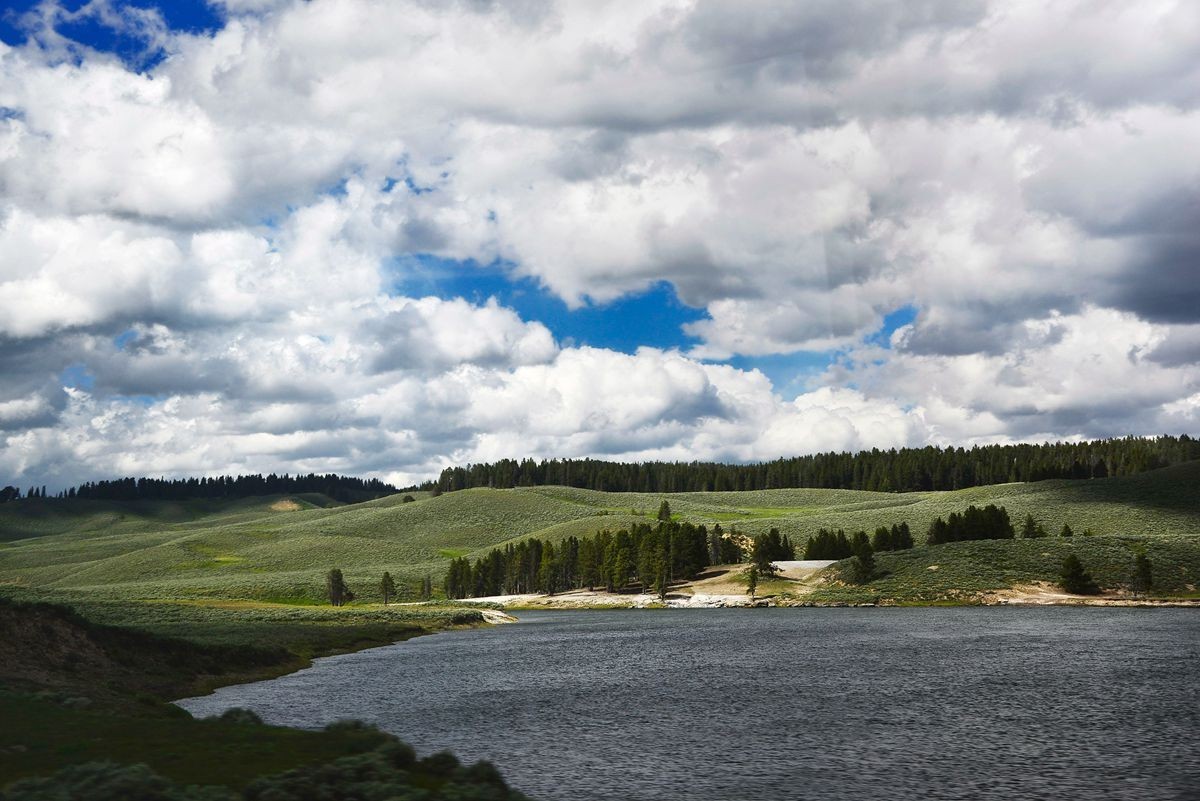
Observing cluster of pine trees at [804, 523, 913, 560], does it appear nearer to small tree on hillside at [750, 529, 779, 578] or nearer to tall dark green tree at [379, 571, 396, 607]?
small tree on hillside at [750, 529, 779, 578]

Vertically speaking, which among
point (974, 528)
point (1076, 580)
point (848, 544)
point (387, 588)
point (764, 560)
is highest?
point (974, 528)

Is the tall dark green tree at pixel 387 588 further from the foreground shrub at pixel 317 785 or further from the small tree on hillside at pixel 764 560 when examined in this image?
the foreground shrub at pixel 317 785

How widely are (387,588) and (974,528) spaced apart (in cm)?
11355

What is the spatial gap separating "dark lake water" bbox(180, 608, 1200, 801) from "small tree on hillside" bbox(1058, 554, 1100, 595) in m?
40.8

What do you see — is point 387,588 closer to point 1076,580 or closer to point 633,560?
point 633,560

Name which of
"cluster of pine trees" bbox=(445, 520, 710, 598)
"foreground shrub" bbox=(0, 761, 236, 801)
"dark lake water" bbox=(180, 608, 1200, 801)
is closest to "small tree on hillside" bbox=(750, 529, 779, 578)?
"cluster of pine trees" bbox=(445, 520, 710, 598)

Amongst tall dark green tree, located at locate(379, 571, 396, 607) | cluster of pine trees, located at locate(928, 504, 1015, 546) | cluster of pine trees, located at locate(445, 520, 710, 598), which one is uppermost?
cluster of pine trees, located at locate(928, 504, 1015, 546)

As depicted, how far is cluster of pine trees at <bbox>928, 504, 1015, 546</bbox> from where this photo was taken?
17450 centimetres

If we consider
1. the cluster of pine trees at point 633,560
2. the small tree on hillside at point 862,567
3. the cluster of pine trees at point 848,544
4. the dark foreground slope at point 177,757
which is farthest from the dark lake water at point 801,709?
the cluster of pine trees at point 848,544

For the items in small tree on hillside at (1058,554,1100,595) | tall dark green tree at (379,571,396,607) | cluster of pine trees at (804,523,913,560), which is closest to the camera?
small tree on hillside at (1058,554,1100,595)

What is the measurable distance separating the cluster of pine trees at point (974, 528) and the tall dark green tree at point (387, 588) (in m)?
103

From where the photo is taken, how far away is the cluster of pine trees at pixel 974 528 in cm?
17450

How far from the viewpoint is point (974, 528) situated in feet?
575

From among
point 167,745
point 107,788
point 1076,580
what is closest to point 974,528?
point 1076,580
